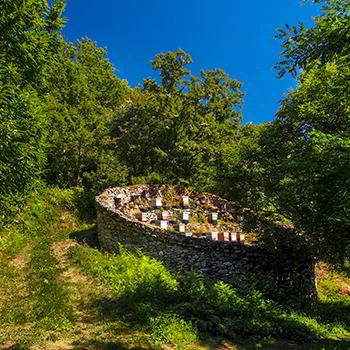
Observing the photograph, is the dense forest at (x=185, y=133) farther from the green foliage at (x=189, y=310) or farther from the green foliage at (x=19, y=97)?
the green foliage at (x=189, y=310)

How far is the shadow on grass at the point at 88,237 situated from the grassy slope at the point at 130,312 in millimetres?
1766

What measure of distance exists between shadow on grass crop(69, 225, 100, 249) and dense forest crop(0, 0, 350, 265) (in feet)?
14.7

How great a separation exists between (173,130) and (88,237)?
12278mm

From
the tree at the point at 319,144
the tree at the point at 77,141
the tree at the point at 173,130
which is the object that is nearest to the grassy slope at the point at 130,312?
the tree at the point at 319,144

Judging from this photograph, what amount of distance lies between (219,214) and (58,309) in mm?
12432

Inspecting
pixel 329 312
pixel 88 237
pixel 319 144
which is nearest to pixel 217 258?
pixel 329 312

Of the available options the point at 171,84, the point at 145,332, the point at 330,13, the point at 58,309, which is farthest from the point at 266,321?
the point at 171,84

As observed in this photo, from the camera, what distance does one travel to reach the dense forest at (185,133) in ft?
23.4

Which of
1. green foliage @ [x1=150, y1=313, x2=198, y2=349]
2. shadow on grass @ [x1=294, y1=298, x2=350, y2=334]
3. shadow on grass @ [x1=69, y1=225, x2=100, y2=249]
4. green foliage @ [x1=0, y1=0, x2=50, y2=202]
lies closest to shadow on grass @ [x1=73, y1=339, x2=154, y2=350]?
green foliage @ [x1=150, y1=313, x2=198, y2=349]

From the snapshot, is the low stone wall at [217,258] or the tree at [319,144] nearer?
the tree at [319,144]

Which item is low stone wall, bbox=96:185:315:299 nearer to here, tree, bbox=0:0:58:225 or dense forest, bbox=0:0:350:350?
dense forest, bbox=0:0:350:350

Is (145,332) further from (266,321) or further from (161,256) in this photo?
(161,256)

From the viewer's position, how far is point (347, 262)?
42.7 feet

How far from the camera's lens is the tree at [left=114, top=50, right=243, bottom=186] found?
947 inches
